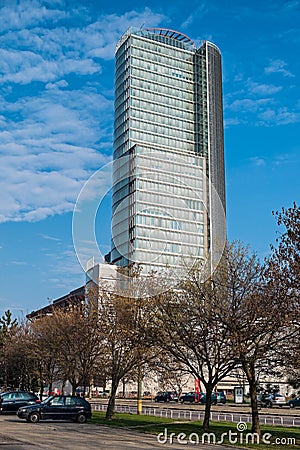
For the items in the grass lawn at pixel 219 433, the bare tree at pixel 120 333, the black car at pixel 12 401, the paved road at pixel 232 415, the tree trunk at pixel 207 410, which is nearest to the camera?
the grass lawn at pixel 219 433

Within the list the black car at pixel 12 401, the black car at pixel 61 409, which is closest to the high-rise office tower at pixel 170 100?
the black car at pixel 12 401

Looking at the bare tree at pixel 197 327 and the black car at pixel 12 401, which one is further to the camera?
the black car at pixel 12 401

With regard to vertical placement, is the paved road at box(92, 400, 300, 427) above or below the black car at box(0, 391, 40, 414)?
below

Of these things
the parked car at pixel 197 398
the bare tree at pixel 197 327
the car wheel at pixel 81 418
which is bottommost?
the car wheel at pixel 81 418

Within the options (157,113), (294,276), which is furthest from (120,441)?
(157,113)

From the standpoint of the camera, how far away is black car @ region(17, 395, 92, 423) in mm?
34750

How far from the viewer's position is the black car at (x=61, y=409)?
114 ft

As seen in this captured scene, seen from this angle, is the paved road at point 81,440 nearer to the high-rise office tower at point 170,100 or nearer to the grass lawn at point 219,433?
the grass lawn at point 219,433

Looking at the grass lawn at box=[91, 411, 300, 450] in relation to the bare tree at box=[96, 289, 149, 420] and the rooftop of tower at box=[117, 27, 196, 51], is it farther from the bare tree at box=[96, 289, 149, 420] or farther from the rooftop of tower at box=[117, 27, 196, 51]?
the rooftop of tower at box=[117, 27, 196, 51]

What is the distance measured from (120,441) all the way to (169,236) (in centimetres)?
2684

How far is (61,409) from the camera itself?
3541 centimetres

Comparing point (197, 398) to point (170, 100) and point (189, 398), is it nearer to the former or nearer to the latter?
point (189, 398)

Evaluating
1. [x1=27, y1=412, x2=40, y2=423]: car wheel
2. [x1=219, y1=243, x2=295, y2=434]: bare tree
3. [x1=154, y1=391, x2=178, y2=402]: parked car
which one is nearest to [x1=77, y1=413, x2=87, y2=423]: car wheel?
[x1=27, y1=412, x2=40, y2=423]: car wheel

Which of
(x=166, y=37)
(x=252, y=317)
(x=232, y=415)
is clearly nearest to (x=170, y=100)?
(x=166, y=37)
